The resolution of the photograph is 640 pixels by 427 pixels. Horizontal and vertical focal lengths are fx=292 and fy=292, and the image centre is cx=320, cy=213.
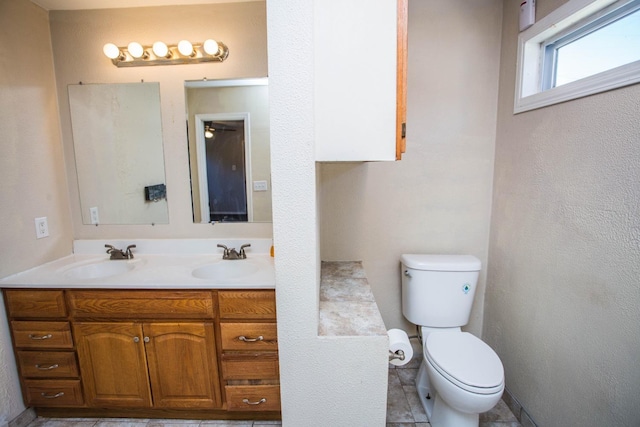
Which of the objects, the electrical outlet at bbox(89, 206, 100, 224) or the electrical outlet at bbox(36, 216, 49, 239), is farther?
the electrical outlet at bbox(89, 206, 100, 224)

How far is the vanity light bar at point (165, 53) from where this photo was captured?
173 centimetres

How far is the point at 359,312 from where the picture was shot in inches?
49.3

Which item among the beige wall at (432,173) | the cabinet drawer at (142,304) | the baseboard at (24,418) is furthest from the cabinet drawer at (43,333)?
the beige wall at (432,173)

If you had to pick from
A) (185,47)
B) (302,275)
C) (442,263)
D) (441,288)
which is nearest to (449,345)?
(441,288)

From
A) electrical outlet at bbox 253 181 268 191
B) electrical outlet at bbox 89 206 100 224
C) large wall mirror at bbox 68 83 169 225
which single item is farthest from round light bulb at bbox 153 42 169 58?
electrical outlet at bbox 89 206 100 224

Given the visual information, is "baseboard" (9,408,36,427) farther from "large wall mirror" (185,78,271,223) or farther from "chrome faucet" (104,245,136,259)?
"large wall mirror" (185,78,271,223)

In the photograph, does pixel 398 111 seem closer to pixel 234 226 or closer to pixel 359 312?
pixel 359 312

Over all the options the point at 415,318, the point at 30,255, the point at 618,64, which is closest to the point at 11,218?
the point at 30,255

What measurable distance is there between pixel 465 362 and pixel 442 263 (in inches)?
21.0

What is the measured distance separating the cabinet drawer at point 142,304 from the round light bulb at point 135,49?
4.48ft

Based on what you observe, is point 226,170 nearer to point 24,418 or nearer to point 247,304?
point 247,304

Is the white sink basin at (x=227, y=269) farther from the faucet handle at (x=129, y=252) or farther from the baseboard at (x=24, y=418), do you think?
the baseboard at (x=24, y=418)

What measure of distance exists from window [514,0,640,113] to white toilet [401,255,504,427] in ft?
3.19

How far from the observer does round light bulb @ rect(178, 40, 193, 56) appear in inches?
67.7
